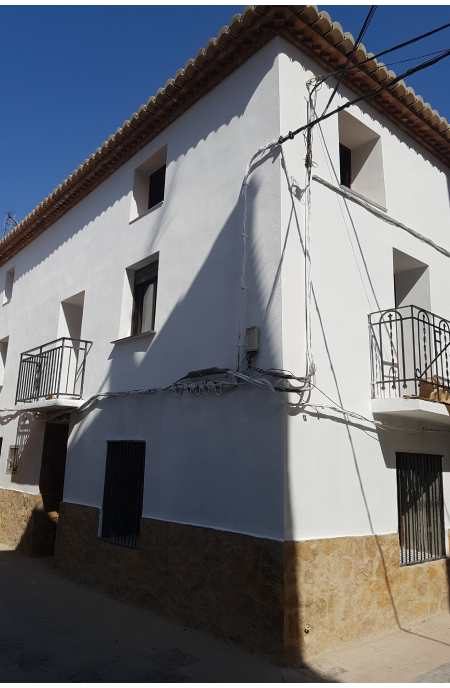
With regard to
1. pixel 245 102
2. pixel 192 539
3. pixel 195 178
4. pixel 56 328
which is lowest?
pixel 192 539

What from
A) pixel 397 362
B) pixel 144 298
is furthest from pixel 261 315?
pixel 144 298

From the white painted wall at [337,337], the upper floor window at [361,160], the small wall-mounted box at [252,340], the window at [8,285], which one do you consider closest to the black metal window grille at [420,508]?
the white painted wall at [337,337]

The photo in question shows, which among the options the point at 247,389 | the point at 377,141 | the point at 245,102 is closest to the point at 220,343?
the point at 247,389

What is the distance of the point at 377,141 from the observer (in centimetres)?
750

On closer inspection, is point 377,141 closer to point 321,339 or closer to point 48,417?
point 321,339

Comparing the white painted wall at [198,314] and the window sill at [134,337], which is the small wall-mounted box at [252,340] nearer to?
the white painted wall at [198,314]

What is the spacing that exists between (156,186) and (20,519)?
6.81m

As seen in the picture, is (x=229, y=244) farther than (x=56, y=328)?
No

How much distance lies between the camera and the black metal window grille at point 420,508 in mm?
6711

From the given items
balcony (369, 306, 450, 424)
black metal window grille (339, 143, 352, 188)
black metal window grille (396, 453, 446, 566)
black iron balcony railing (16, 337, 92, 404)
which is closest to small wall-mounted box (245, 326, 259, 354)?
balcony (369, 306, 450, 424)

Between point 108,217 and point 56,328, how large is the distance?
2.55m

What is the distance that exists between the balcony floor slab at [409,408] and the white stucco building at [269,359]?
0.02 meters

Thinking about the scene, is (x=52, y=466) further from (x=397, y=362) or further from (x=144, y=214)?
(x=397, y=362)

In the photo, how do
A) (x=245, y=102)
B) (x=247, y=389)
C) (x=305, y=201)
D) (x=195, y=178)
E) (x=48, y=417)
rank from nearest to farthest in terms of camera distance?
(x=247, y=389) < (x=305, y=201) < (x=245, y=102) < (x=195, y=178) < (x=48, y=417)
